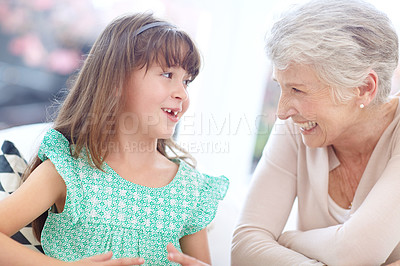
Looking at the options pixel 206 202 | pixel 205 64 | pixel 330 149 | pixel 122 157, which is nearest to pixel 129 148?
pixel 122 157

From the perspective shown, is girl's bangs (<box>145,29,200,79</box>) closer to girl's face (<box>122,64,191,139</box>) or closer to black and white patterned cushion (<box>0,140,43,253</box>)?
girl's face (<box>122,64,191,139</box>)

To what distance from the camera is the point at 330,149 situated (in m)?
1.78

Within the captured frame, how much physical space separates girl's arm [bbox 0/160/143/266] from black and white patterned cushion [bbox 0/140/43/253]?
9.7 inches

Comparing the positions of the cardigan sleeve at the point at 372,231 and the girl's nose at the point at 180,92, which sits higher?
the girl's nose at the point at 180,92

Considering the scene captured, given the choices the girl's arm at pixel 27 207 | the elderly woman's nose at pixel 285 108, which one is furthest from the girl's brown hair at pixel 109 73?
the elderly woman's nose at pixel 285 108

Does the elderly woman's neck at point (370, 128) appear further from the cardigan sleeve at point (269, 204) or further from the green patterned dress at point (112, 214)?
Result: the green patterned dress at point (112, 214)

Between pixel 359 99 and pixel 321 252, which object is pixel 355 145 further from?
pixel 321 252

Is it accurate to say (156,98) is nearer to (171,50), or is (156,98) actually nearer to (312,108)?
(171,50)

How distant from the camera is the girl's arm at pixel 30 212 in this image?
1.26 meters

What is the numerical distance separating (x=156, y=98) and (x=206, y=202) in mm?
411

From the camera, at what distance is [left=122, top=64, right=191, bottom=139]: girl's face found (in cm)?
152

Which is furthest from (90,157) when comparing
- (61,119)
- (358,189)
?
(358,189)

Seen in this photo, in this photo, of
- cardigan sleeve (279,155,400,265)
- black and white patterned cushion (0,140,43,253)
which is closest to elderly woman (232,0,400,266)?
cardigan sleeve (279,155,400,265)

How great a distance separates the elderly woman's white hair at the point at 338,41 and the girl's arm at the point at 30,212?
0.79m
